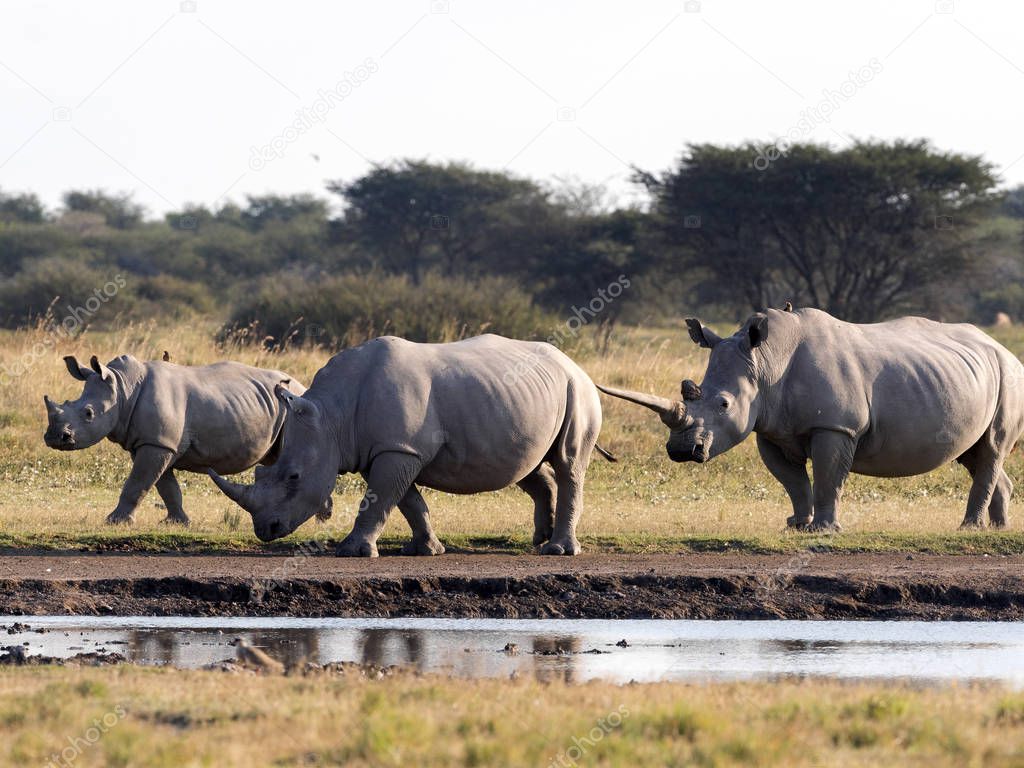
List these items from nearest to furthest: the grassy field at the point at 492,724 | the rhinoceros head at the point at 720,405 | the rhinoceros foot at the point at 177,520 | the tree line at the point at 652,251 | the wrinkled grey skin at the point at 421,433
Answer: the grassy field at the point at 492,724 < the wrinkled grey skin at the point at 421,433 < the rhinoceros head at the point at 720,405 < the rhinoceros foot at the point at 177,520 < the tree line at the point at 652,251

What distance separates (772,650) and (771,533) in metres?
4.58

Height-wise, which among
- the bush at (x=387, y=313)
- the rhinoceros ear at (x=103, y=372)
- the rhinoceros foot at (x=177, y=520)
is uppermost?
the bush at (x=387, y=313)

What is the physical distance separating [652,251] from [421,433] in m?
31.3

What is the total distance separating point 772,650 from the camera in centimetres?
931

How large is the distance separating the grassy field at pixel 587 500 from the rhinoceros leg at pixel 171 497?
19 centimetres

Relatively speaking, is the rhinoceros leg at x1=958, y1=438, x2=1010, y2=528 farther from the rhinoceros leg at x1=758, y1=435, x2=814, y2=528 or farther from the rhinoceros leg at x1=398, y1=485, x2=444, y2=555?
the rhinoceros leg at x1=398, y1=485, x2=444, y2=555

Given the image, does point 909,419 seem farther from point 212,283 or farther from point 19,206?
point 19,206

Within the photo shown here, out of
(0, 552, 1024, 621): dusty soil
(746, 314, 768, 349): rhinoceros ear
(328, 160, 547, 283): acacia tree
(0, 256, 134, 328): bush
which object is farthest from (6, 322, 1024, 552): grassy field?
(328, 160, 547, 283): acacia tree

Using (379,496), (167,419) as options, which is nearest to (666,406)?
(379,496)

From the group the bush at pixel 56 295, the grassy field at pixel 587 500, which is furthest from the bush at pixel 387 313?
the bush at pixel 56 295

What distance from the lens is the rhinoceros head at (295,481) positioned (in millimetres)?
12258

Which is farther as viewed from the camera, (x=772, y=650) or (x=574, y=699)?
(x=772, y=650)

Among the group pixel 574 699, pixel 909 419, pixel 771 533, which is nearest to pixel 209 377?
pixel 771 533

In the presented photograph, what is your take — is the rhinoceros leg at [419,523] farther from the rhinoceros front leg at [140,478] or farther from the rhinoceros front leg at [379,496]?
the rhinoceros front leg at [140,478]
